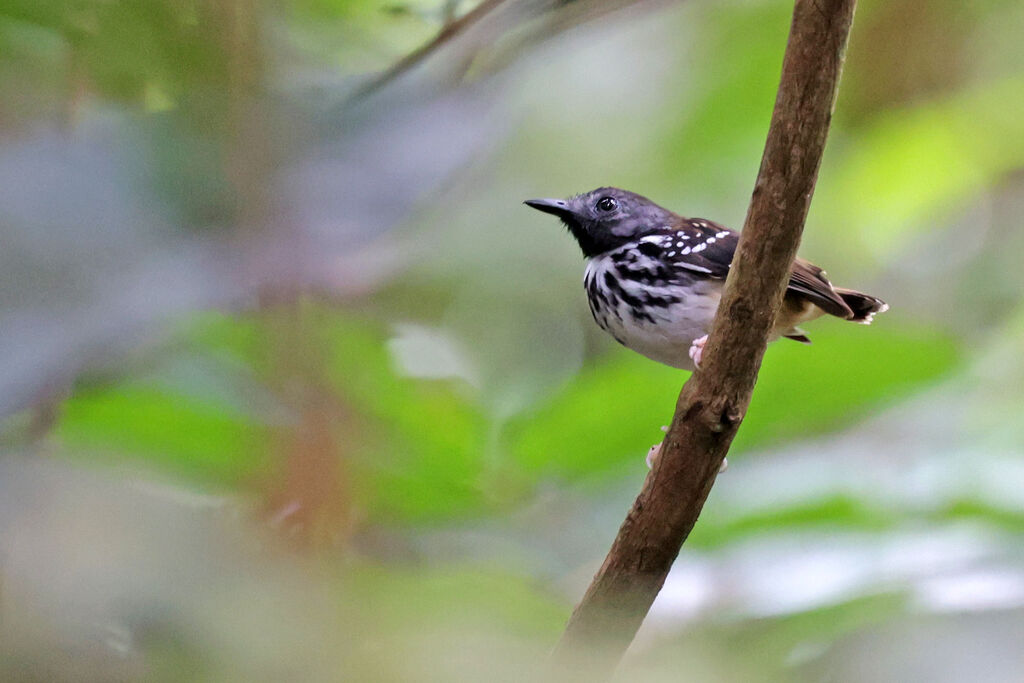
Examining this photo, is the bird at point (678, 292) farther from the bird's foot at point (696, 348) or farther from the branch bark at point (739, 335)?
the branch bark at point (739, 335)

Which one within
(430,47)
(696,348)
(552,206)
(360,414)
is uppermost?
(552,206)

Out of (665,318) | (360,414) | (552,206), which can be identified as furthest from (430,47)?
(552,206)

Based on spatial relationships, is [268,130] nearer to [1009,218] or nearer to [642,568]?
[642,568]

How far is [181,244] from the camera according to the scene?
67cm

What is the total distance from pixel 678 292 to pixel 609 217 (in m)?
0.50

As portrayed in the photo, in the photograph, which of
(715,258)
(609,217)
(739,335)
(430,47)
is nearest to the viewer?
(430,47)

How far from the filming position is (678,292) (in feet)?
8.26

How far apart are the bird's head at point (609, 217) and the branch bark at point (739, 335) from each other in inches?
52.3

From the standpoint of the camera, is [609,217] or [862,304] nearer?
[862,304]

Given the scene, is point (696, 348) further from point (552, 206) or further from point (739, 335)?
point (739, 335)

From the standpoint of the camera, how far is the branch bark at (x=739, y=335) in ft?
4.15

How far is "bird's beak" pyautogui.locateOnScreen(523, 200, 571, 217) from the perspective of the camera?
2515 mm

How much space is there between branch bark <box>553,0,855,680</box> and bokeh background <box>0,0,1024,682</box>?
7 centimetres

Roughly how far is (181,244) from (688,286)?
1971mm
